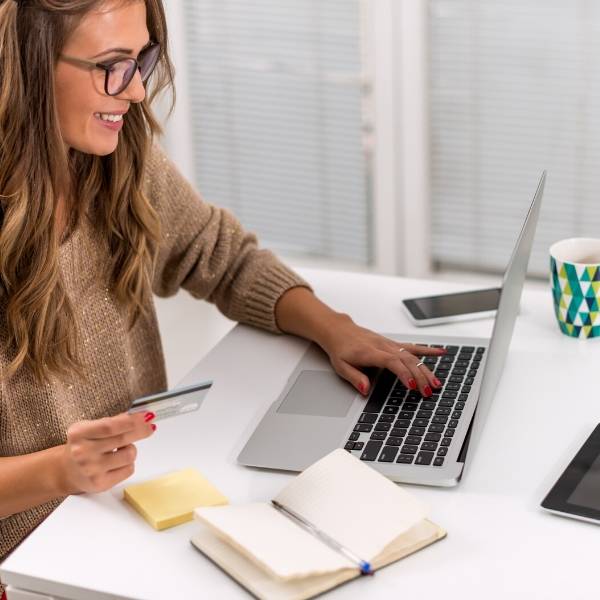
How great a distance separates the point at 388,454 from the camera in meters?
1.19

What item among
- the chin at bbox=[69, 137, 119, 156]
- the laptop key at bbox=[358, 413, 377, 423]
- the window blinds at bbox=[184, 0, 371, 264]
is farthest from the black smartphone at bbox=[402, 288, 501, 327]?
the window blinds at bbox=[184, 0, 371, 264]

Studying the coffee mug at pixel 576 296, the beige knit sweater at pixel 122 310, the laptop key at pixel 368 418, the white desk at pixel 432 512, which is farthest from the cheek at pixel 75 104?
the coffee mug at pixel 576 296

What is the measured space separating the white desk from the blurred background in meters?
1.43

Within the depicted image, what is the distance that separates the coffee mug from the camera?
145 centimetres

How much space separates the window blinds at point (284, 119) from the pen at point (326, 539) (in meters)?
2.03

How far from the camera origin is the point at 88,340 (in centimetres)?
146

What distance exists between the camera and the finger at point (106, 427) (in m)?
1.08

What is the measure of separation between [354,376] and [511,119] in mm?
1649

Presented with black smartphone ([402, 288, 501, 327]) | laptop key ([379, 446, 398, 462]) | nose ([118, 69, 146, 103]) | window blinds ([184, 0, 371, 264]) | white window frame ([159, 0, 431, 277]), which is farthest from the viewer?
window blinds ([184, 0, 371, 264])

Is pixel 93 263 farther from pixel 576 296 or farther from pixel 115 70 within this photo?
pixel 576 296

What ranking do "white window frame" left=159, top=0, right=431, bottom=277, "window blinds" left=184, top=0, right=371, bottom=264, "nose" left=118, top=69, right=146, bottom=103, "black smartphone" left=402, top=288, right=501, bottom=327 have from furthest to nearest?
"window blinds" left=184, top=0, right=371, bottom=264, "white window frame" left=159, top=0, right=431, bottom=277, "black smartphone" left=402, top=288, right=501, bottom=327, "nose" left=118, top=69, right=146, bottom=103

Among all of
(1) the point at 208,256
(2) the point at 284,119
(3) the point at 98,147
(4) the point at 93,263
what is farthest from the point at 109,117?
(2) the point at 284,119

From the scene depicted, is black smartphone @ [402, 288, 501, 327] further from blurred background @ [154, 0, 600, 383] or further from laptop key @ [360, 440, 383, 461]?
blurred background @ [154, 0, 600, 383]

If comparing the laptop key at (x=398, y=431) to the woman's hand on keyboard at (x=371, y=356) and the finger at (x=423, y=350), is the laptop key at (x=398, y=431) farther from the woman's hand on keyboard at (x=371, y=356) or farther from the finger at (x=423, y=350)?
the finger at (x=423, y=350)
